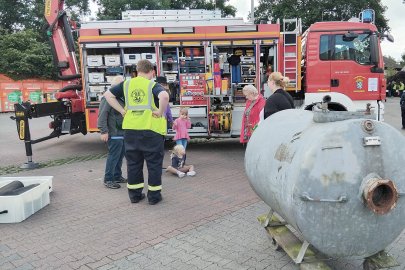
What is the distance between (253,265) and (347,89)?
613cm

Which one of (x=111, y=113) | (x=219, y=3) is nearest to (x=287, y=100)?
(x=111, y=113)

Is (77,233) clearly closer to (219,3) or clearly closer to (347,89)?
(347,89)

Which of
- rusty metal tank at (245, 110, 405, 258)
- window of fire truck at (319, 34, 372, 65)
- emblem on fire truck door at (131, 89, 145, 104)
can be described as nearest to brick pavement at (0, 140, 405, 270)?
rusty metal tank at (245, 110, 405, 258)

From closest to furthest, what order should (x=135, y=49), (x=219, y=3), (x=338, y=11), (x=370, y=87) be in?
(x=370, y=87), (x=135, y=49), (x=338, y=11), (x=219, y=3)

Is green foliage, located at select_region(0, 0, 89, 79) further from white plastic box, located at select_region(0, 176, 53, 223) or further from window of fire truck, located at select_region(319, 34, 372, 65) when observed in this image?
white plastic box, located at select_region(0, 176, 53, 223)

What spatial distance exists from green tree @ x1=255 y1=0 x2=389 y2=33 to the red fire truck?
25.5 metres

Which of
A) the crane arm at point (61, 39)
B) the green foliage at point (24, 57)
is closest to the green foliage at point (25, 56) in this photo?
the green foliage at point (24, 57)

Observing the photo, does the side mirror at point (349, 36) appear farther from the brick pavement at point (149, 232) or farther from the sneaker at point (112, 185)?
the sneaker at point (112, 185)

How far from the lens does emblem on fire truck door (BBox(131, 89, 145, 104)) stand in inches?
207

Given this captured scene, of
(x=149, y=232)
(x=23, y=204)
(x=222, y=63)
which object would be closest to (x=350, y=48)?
(x=222, y=63)

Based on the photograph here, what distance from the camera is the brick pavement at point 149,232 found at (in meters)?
3.72

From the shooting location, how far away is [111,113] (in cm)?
623

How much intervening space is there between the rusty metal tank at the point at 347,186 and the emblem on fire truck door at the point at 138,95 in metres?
2.77

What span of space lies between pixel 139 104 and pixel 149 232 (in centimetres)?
177
